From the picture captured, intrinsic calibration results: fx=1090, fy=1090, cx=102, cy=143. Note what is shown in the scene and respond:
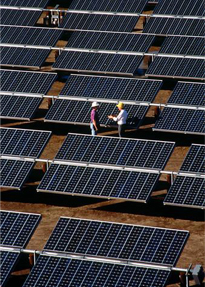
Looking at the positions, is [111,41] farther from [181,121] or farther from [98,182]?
[98,182]

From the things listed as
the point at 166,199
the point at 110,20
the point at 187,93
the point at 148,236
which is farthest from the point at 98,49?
the point at 148,236

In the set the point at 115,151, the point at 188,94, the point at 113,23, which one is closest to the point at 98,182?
the point at 115,151

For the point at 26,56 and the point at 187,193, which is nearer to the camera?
the point at 187,193

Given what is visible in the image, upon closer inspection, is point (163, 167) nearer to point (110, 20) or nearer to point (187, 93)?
point (187, 93)

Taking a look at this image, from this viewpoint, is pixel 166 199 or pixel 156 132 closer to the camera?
pixel 166 199

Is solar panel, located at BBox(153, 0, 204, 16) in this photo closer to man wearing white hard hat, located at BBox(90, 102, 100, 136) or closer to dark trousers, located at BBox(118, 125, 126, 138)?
man wearing white hard hat, located at BBox(90, 102, 100, 136)

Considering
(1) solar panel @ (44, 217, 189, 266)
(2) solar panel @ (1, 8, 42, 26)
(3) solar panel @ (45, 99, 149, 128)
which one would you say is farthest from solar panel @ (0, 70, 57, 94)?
(1) solar panel @ (44, 217, 189, 266)
